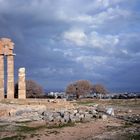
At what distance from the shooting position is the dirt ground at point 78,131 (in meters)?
23.7

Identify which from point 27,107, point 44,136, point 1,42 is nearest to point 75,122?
point 44,136

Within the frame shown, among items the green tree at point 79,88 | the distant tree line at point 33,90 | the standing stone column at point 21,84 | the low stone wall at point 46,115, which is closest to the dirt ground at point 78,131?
the low stone wall at point 46,115

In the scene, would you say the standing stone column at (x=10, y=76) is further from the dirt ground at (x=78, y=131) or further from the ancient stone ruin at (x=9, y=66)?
the dirt ground at (x=78, y=131)

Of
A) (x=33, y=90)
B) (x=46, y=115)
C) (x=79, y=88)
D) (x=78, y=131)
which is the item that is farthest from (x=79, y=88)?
(x=78, y=131)

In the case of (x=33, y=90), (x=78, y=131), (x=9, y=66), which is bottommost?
(x=78, y=131)

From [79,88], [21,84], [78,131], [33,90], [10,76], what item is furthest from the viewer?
[79,88]

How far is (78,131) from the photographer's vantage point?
84.9 ft

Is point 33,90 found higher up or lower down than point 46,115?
higher up

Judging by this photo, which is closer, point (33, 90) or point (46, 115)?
point (46, 115)

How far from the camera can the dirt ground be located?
2367 cm

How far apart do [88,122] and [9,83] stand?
24276mm

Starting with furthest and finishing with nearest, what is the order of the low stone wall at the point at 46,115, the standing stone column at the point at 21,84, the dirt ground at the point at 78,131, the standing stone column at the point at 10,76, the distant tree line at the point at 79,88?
the distant tree line at the point at 79,88, the standing stone column at the point at 21,84, the standing stone column at the point at 10,76, the low stone wall at the point at 46,115, the dirt ground at the point at 78,131

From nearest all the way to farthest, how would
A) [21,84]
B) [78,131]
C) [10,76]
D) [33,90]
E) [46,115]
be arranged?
[78,131] < [46,115] < [21,84] < [10,76] < [33,90]

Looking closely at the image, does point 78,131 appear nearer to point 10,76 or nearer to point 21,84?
point 21,84
